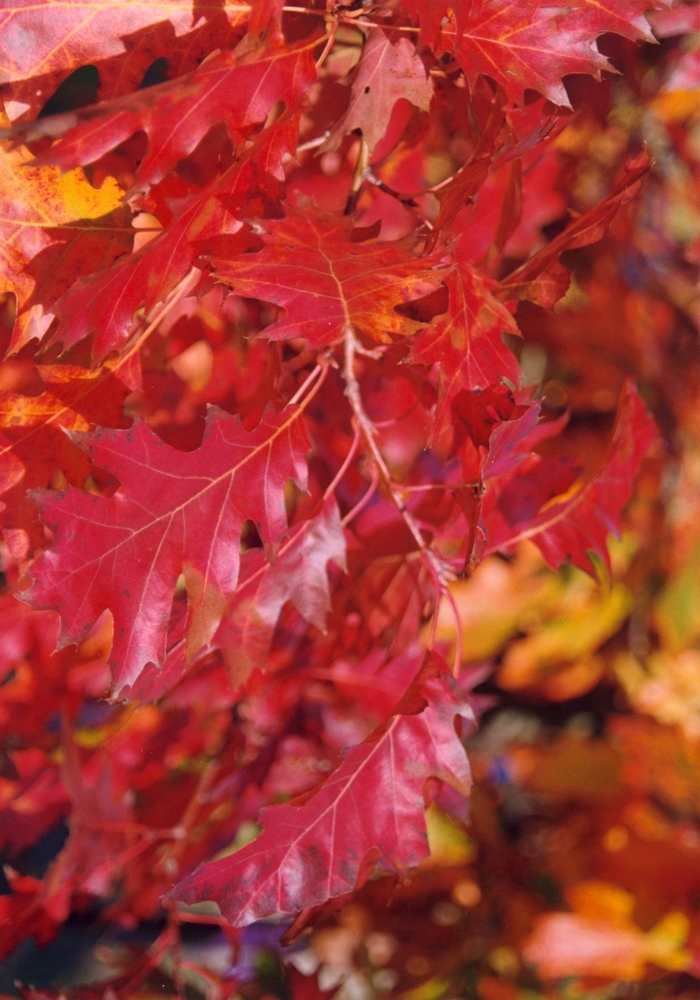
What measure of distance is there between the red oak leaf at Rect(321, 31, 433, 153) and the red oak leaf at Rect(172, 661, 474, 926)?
345mm

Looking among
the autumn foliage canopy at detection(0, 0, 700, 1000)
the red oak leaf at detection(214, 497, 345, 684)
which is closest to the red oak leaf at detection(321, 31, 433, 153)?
the autumn foliage canopy at detection(0, 0, 700, 1000)

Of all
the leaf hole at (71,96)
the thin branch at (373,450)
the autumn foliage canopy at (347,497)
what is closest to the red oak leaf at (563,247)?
the autumn foliage canopy at (347,497)

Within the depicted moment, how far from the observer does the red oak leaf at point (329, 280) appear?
0.41 meters

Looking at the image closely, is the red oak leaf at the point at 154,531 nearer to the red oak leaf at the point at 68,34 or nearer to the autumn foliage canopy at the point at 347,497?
the autumn foliage canopy at the point at 347,497

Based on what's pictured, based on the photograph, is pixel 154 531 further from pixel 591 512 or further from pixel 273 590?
pixel 591 512

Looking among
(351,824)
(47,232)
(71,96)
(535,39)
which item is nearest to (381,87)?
(535,39)

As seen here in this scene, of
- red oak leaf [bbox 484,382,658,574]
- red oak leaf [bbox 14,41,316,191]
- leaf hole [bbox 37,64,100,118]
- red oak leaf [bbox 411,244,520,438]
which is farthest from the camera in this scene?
leaf hole [bbox 37,64,100,118]

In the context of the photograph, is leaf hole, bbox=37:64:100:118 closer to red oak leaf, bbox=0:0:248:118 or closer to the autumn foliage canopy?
the autumn foliage canopy

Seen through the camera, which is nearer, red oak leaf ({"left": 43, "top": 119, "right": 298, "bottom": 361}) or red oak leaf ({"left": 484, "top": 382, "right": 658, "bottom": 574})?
red oak leaf ({"left": 43, "top": 119, "right": 298, "bottom": 361})

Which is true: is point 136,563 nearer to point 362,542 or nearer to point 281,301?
point 281,301

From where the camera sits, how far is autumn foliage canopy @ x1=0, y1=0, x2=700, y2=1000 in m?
0.43

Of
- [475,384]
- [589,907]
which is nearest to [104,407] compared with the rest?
[475,384]

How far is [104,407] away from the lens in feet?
1.70

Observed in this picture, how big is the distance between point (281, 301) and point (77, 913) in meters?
0.74
